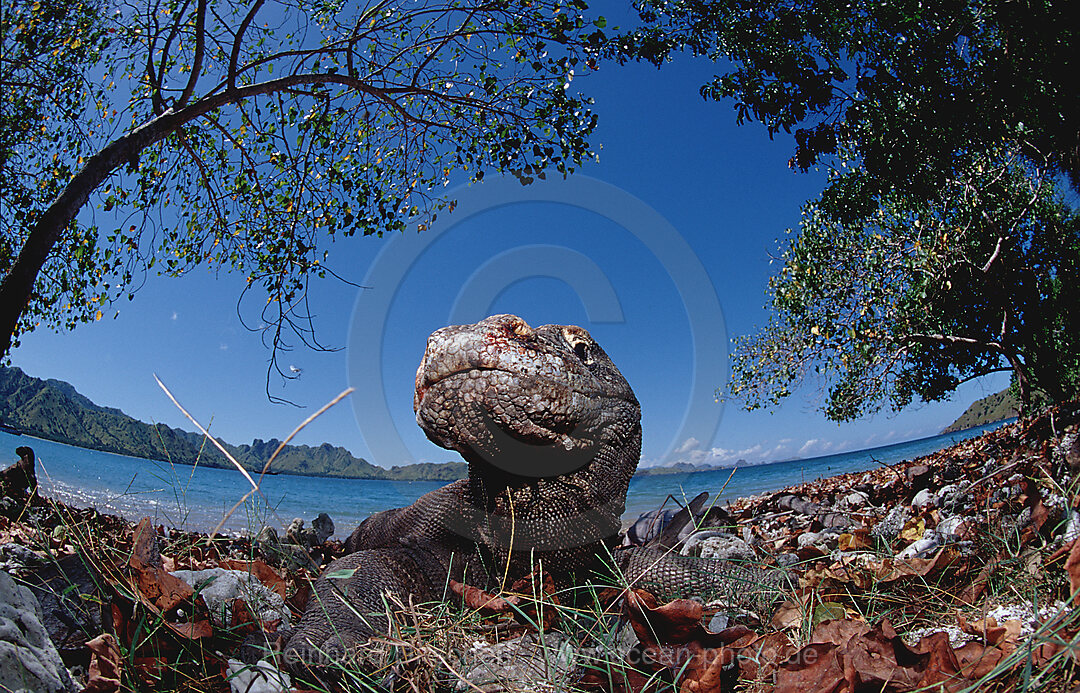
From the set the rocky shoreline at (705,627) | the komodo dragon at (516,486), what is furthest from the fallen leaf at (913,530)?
the komodo dragon at (516,486)

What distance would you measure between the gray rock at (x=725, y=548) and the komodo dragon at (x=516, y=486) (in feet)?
2.26

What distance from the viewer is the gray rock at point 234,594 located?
7.27 ft

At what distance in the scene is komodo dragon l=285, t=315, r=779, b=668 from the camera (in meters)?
2.54

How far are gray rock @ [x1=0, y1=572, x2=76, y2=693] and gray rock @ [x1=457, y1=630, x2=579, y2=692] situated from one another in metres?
1.15

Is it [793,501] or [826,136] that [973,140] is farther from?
[793,501]

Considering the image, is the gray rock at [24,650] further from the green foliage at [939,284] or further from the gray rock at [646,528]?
the green foliage at [939,284]

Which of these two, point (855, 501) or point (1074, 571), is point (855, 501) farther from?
point (1074, 571)

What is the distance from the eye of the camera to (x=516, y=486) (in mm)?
2852

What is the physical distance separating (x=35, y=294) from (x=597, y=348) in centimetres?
1156

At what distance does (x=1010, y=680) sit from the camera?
1.27m

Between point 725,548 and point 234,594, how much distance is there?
2.96m

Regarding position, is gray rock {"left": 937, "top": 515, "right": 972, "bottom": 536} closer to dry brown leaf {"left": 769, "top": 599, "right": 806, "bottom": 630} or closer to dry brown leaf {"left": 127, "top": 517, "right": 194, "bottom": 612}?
dry brown leaf {"left": 769, "top": 599, "right": 806, "bottom": 630}

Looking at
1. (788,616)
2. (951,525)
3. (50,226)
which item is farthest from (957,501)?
(50,226)

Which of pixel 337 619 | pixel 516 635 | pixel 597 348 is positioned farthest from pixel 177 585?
pixel 597 348
